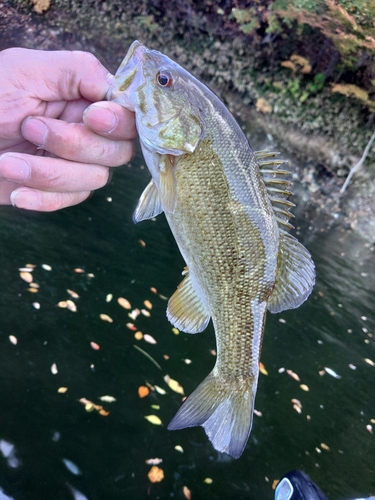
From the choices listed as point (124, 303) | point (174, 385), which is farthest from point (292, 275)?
point (124, 303)

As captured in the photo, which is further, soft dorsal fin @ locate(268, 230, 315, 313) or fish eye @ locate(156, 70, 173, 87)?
soft dorsal fin @ locate(268, 230, 315, 313)

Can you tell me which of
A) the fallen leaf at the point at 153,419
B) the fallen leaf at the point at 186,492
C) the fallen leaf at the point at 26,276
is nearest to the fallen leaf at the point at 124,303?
the fallen leaf at the point at 26,276

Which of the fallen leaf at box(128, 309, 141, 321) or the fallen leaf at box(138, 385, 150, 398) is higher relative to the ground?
the fallen leaf at box(138, 385, 150, 398)

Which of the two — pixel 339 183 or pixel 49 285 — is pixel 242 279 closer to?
pixel 49 285

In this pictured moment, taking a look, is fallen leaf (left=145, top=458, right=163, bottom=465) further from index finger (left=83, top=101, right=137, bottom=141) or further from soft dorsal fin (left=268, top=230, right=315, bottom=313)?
index finger (left=83, top=101, right=137, bottom=141)

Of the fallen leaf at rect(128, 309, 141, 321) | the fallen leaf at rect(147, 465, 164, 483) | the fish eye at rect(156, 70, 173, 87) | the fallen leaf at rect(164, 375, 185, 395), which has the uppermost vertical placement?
the fish eye at rect(156, 70, 173, 87)

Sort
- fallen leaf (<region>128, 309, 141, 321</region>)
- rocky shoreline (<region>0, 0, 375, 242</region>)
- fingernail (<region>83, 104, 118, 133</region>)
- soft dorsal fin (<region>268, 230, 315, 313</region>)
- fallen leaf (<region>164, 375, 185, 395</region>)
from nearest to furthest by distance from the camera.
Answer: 1. fingernail (<region>83, 104, 118, 133</region>)
2. soft dorsal fin (<region>268, 230, 315, 313</region>)
3. fallen leaf (<region>164, 375, 185, 395</region>)
4. fallen leaf (<region>128, 309, 141, 321</region>)
5. rocky shoreline (<region>0, 0, 375, 242</region>)

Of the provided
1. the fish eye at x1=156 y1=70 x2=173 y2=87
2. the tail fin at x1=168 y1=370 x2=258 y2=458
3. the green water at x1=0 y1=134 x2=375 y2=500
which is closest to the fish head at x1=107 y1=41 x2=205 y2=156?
the fish eye at x1=156 y1=70 x2=173 y2=87
